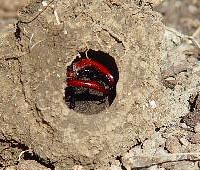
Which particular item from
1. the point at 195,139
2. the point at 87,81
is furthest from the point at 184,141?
the point at 87,81

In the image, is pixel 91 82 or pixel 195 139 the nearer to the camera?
pixel 195 139

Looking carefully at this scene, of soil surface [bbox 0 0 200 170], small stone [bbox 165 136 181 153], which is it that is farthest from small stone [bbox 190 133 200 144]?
small stone [bbox 165 136 181 153]

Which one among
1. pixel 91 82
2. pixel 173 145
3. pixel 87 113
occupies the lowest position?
pixel 173 145

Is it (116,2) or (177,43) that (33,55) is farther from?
(177,43)

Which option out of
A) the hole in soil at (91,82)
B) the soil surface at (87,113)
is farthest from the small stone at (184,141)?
the hole in soil at (91,82)

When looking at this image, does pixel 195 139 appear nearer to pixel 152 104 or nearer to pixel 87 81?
pixel 152 104

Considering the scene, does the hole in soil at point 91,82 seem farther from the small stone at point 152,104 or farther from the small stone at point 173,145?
the small stone at point 173,145

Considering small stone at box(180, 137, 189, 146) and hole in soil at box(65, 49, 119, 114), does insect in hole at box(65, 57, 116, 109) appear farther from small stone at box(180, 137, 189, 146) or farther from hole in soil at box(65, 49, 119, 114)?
small stone at box(180, 137, 189, 146)
